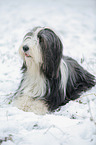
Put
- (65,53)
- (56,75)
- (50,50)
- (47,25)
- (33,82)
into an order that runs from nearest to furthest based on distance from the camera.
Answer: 1. (50,50)
2. (56,75)
3. (33,82)
4. (65,53)
5. (47,25)

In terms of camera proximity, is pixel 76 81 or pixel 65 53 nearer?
pixel 76 81

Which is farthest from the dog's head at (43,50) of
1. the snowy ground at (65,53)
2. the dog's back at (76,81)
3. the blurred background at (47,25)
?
the blurred background at (47,25)

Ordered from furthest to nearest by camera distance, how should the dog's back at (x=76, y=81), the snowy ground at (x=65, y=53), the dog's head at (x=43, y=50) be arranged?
1. the dog's back at (x=76, y=81)
2. the dog's head at (x=43, y=50)
3. the snowy ground at (x=65, y=53)

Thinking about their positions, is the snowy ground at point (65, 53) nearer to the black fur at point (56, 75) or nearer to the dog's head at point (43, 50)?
the black fur at point (56, 75)

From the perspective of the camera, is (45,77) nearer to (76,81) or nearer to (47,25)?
(76,81)

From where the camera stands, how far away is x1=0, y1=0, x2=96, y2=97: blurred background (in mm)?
5090

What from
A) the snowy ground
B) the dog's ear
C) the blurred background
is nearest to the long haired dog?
the dog's ear

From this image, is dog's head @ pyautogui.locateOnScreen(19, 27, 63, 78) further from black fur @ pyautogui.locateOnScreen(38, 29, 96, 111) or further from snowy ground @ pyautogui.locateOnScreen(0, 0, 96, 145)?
snowy ground @ pyautogui.locateOnScreen(0, 0, 96, 145)

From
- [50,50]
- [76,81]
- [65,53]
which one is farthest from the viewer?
[65,53]

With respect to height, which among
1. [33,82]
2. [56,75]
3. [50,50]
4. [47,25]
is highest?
[47,25]

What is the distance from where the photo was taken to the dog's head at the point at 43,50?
282 centimetres

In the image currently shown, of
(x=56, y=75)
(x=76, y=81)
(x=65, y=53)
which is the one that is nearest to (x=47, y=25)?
(x=65, y=53)

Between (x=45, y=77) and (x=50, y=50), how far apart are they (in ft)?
1.69

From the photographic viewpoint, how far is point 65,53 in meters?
6.44
